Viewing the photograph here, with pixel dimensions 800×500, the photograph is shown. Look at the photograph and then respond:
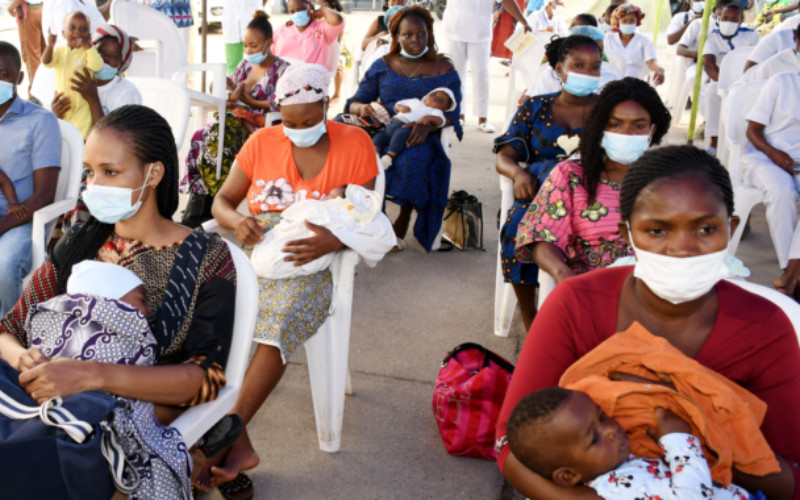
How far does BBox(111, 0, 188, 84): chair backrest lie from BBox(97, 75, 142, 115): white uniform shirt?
206 centimetres

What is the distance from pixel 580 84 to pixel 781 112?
1.47 meters

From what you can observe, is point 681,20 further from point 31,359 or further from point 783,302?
point 31,359

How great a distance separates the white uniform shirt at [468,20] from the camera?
788 centimetres

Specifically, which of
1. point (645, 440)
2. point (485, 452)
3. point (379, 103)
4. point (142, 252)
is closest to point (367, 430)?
point (485, 452)

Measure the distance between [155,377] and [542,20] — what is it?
30.1ft

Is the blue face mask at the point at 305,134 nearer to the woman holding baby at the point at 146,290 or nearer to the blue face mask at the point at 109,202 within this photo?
the woman holding baby at the point at 146,290

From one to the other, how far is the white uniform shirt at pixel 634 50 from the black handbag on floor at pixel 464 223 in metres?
4.19

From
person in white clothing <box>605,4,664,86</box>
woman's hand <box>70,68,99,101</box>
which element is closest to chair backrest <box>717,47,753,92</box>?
person in white clothing <box>605,4,664,86</box>

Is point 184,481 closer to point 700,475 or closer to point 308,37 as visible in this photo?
point 700,475

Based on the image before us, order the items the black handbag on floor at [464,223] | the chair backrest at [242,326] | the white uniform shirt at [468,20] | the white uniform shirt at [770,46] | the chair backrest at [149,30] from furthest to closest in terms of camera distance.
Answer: the white uniform shirt at [468,20] → the chair backrest at [149,30] → the white uniform shirt at [770,46] → the black handbag on floor at [464,223] → the chair backrest at [242,326]

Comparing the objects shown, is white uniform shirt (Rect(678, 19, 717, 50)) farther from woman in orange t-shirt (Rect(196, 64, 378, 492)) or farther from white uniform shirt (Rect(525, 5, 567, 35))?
woman in orange t-shirt (Rect(196, 64, 378, 492))

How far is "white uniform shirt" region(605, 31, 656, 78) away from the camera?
8273mm

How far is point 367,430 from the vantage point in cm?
299

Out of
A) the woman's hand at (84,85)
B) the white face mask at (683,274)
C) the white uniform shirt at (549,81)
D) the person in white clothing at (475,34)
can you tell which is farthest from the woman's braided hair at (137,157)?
the person in white clothing at (475,34)
